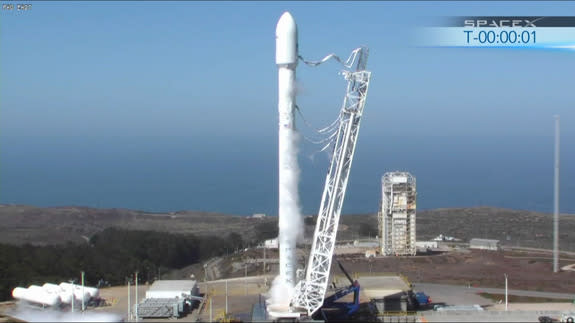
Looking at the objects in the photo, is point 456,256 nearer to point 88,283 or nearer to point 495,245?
point 495,245

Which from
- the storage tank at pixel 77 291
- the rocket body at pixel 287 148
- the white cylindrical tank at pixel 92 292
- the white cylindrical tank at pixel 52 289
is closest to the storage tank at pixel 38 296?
the white cylindrical tank at pixel 52 289

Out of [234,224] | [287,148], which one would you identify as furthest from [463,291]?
[234,224]

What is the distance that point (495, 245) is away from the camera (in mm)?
63500

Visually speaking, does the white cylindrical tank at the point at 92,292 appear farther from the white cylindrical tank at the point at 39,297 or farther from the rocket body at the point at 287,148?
the rocket body at the point at 287,148

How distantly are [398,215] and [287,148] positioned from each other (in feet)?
89.1

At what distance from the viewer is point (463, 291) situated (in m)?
44.3

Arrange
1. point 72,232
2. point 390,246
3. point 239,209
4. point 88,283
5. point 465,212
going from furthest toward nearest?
point 239,209 < point 465,212 < point 72,232 < point 390,246 < point 88,283

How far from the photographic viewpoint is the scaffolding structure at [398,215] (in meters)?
57.1

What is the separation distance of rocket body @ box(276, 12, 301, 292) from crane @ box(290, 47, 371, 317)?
90cm

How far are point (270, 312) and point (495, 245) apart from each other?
3696 centimetres

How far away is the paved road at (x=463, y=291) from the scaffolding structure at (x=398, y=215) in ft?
36.9

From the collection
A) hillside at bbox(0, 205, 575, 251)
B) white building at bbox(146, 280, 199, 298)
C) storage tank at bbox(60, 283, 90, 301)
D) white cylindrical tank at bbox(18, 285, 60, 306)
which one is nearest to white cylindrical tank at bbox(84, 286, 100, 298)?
storage tank at bbox(60, 283, 90, 301)

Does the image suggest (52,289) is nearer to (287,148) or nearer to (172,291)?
(172,291)

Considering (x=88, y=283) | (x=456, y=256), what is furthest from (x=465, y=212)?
(x=88, y=283)
